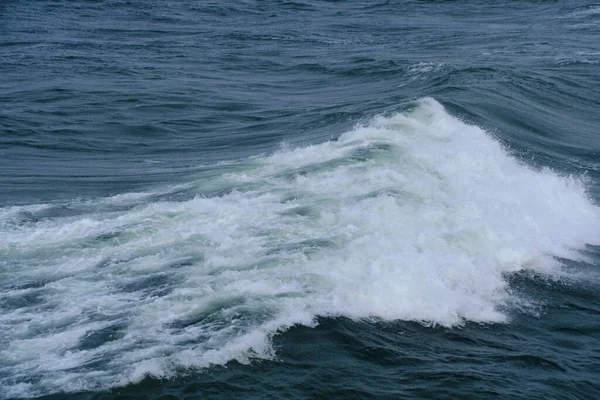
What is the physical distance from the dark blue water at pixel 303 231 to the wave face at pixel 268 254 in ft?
0.14

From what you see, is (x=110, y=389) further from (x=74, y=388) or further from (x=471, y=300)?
(x=471, y=300)

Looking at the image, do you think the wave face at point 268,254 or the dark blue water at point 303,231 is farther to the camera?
the wave face at point 268,254

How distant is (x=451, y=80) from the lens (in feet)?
86.9

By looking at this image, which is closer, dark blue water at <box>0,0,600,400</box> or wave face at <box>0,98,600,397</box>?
dark blue water at <box>0,0,600,400</box>

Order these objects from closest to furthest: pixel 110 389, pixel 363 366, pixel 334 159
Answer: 1. pixel 110 389
2. pixel 363 366
3. pixel 334 159

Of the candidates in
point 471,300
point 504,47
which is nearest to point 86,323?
point 471,300

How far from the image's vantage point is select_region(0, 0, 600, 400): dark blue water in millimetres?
10203

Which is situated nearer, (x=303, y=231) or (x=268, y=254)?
(x=268, y=254)

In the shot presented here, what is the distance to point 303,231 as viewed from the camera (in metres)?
14.0

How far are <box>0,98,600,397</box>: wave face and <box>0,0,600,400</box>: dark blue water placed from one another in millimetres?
43

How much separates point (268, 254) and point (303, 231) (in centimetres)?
116

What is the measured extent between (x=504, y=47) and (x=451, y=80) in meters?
8.89

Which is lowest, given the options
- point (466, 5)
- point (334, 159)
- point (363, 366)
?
point (363, 366)

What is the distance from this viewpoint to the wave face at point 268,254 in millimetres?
10555
